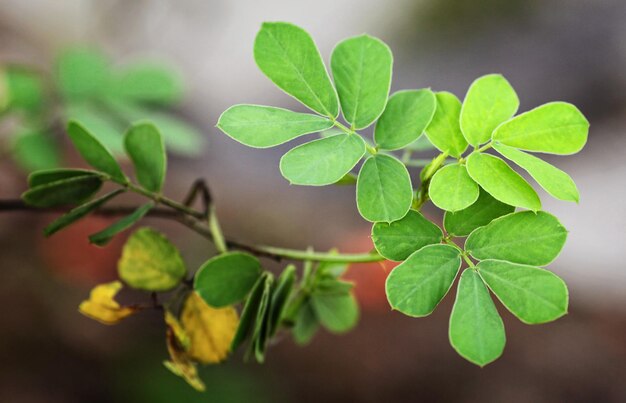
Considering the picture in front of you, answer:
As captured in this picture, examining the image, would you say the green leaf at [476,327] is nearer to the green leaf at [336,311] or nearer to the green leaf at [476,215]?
the green leaf at [476,215]

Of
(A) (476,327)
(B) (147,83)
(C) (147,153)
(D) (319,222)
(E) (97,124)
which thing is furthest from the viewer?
(D) (319,222)

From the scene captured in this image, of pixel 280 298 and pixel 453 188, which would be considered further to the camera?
pixel 280 298

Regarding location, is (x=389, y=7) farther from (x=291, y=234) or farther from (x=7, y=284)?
(x=7, y=284)

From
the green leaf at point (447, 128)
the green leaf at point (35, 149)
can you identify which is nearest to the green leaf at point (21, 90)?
the green leaf at point (35, 149)

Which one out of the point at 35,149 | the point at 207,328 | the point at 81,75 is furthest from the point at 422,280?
the point at 81,75

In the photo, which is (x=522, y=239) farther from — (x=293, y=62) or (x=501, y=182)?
(x=293, y=62)

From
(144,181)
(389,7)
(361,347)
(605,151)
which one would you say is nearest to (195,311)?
(144,181)
